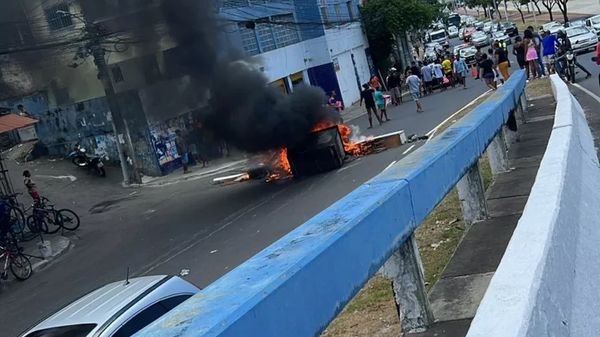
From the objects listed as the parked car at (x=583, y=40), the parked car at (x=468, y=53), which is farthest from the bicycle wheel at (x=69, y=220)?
the parked car at (x=468, y=53)

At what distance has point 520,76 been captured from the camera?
14.0m

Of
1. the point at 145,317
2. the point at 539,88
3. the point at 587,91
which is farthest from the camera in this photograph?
the point at 539,88

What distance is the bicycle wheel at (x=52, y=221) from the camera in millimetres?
18750

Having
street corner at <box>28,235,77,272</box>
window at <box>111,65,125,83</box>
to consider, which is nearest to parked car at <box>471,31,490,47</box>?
window at <box>111,65,125,83</box>

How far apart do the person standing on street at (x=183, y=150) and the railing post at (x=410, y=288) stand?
23165mm

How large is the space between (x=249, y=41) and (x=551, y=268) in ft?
105

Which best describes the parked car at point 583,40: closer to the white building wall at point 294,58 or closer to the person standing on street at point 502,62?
the person standing on street at point 502,62

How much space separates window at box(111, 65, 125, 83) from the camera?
24.3m

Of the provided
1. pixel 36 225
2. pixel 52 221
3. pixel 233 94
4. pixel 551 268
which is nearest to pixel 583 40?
pixel 233 94

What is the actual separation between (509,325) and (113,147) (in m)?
28.5

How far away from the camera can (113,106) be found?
25312 millimetres

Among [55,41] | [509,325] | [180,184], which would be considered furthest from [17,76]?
[509,325]

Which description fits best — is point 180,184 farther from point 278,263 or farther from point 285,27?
point 278,263

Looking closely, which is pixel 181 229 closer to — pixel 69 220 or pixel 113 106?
pixel 69 220
